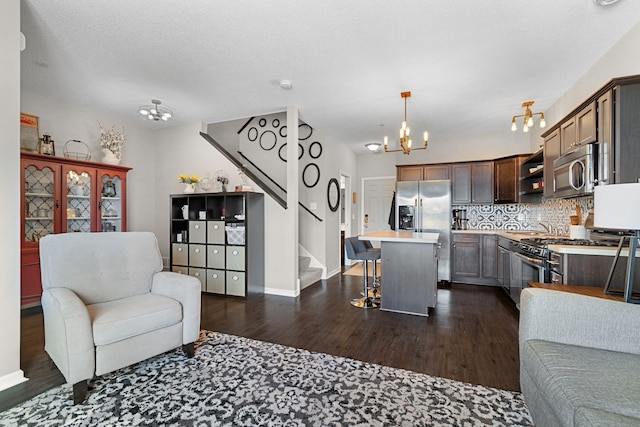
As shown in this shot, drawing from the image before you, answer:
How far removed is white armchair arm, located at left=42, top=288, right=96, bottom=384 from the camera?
1.76 meters

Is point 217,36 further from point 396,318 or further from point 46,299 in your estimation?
point 396,318

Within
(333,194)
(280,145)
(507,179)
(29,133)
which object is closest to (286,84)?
(280,145)

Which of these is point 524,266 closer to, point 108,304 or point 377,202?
point 108,304

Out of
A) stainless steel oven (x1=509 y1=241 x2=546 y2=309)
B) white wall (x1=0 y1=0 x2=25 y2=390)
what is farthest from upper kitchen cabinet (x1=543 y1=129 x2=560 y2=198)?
white wall (x1=0 y1=0 x2=25 y2=390)

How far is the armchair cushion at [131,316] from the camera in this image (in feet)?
6.18

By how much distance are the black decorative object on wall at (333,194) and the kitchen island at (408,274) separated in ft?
6.88

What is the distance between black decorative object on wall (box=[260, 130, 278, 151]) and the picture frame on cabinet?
3.06 metres

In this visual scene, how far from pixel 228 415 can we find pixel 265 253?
2845 millimetres

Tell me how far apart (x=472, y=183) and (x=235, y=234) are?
13.3ft

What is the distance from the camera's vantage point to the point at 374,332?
114 inches

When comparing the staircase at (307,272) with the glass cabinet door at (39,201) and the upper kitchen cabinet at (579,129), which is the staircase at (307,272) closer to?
the glass cabinet door at (39,201)

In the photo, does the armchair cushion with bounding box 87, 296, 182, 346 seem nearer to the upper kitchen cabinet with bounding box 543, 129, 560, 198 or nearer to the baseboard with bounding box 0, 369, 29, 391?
the baseboard with bounding box 0, 369, 29, 391

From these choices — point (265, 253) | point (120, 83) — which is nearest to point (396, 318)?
point (265, 253)

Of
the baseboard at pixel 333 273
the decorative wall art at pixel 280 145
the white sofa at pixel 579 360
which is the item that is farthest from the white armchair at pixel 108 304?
the baseboard at pixel 333 273
